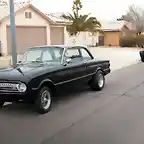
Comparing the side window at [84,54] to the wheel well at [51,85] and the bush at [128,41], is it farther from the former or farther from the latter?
the bush at [128,41]

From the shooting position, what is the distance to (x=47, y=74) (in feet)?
24.8

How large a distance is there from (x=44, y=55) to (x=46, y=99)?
171 cm

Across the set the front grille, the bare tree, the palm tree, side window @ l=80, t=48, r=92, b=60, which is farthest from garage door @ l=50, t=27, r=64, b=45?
the bare tree

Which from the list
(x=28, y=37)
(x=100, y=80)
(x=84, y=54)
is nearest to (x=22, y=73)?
(x=84, y=54)

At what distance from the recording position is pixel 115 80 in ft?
41.8

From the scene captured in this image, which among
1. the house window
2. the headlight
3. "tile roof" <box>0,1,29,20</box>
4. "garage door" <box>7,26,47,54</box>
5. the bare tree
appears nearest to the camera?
the headlight

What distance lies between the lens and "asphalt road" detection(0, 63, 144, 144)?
5.63 m

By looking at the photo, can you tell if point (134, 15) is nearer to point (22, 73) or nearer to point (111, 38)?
point (111, 38)

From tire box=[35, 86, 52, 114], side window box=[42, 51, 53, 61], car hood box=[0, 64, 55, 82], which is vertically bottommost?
tire box=[35, 86, 52, 114]

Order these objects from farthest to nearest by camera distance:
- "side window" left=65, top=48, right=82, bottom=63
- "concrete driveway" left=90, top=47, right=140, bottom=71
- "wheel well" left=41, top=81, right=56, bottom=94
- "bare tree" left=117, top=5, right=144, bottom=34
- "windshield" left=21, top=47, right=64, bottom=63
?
"bare tree" left=117, top=5, right=144, bottom=34 → "concrete driveway" left=90, top=47, right=140, bottom=71 → "side window" left=65, top=48, right=82, bottom=63 → "windshield" left=21, top=47, right=64, bottom=63 → "wheel well" left=41, top=81, right=56, bottom=94

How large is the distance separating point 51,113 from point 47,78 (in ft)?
2.72

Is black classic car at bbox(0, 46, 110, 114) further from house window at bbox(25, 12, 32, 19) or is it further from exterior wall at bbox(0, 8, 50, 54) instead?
house window at bbox(25, 12, 32, 19)

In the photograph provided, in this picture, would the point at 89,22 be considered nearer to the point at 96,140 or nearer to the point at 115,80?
Answer: the point at 115,80

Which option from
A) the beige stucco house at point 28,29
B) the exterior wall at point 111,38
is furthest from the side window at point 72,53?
the exterior wall at point 111,38
